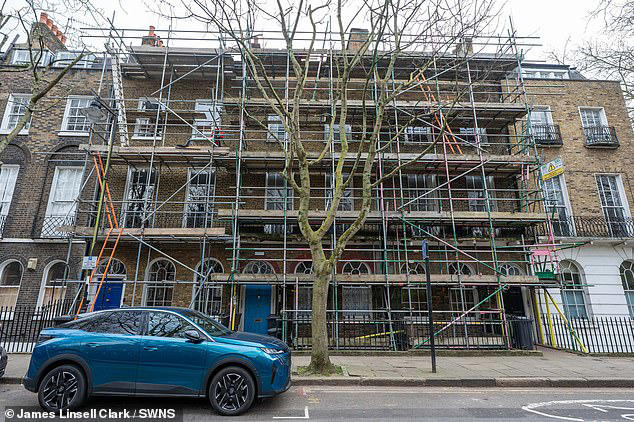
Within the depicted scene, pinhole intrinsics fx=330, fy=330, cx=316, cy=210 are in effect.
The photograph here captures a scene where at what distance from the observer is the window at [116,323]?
553 centimetres

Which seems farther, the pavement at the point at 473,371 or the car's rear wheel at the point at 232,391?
the pavement at the point at 473,371

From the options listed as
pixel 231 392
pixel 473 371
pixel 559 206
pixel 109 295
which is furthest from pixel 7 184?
pixel 559 206

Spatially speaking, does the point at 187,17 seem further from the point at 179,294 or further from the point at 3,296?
the point at 3,296

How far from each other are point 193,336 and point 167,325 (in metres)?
0.57

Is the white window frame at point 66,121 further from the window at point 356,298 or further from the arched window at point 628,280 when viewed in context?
the arched window at point 628,280

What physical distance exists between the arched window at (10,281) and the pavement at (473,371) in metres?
5.50

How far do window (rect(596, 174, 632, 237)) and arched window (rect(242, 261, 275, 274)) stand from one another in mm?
14982

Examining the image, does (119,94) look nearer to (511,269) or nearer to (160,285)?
(160,285)

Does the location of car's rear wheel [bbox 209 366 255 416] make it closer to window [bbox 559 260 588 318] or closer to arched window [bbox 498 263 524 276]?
arched window [bbox 498 263 524 276]

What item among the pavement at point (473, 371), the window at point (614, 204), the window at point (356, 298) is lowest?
the pavement at point (473, 371)

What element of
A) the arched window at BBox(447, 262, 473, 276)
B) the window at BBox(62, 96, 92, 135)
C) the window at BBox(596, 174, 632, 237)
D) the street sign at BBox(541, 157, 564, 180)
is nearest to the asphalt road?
the arched window at BBox(447, 262, 473, 276)

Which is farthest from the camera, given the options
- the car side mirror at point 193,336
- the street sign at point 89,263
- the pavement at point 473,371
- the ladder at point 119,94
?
the ladder at point 119,94

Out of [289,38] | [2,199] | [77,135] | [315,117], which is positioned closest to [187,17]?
[289,38]

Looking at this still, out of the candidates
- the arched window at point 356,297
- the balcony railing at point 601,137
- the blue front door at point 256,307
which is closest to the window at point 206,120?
the blue front door at point 256,307
